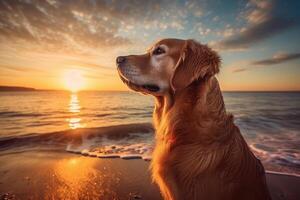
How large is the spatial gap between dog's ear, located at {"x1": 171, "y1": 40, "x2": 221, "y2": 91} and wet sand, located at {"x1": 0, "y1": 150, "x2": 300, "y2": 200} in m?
2.63

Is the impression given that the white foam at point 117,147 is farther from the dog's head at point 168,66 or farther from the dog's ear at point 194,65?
the dog's ear at point 194,65

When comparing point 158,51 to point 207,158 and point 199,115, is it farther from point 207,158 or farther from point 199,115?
point 207,158

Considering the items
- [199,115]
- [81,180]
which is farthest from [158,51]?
[81,180]

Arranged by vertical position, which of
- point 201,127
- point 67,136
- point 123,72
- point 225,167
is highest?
point 123,72

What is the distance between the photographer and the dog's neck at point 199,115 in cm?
247

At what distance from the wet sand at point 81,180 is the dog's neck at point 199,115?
7.19ft

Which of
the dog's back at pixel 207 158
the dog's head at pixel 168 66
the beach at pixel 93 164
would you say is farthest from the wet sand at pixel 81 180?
the dog's head at pixel 168 66

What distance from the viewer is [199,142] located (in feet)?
8.18

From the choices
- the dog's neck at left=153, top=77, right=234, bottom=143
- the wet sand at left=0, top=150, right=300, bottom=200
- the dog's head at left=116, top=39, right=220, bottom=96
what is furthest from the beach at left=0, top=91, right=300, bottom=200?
the dog's head at left=116, top=39, right=220, bottom=96

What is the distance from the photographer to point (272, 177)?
16.7 feet

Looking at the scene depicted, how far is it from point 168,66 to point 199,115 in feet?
3.10

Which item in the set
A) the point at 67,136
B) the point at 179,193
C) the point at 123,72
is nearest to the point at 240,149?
the point at 179,193

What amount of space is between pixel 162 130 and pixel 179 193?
0.85m

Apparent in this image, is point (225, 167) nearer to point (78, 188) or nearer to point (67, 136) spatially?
point (78, 188)
